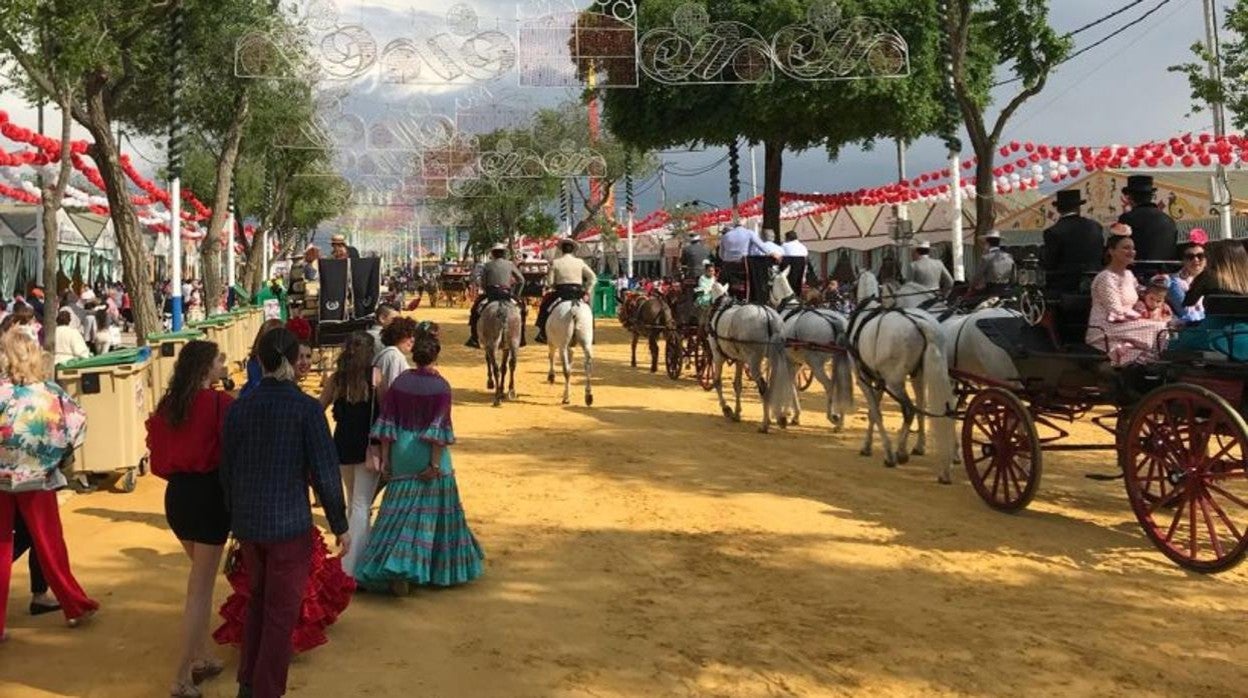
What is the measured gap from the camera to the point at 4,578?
595cm

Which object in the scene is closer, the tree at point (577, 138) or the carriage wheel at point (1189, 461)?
the carriage wheel at point (1189, 461)

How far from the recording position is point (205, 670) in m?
5.33

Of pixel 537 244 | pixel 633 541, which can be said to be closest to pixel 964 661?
pixel 633 541

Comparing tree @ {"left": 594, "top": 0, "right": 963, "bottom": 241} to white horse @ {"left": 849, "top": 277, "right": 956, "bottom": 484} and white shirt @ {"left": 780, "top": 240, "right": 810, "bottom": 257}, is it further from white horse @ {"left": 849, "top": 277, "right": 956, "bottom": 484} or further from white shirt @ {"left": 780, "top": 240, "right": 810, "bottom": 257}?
white horse @ {"left": 849, "top": 277, "right": 956, "bottom": 484}

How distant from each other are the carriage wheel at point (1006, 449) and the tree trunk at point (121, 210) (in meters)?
12.4

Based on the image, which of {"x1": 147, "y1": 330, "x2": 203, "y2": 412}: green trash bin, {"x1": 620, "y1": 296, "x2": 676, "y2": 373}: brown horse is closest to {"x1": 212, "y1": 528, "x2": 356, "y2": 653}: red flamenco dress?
{"x1": 147, "y1": 330, "x2": 203, "y2": 412}: green trash bin

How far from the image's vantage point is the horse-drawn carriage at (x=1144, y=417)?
258 inches

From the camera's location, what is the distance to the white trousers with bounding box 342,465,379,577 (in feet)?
22.1

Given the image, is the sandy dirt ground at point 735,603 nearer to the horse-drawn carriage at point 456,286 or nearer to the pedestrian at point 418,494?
the pedestrian at point 418,494

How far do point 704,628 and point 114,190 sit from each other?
1342cm

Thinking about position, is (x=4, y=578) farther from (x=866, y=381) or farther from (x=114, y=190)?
(x=114, y=190)

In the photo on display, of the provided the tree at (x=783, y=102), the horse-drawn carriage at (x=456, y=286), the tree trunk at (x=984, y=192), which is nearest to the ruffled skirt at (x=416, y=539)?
the tree trunk at (x=984, y=192)

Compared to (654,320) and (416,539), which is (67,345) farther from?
(654,320)

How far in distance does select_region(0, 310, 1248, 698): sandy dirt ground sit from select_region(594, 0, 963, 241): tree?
15796 millimetres
